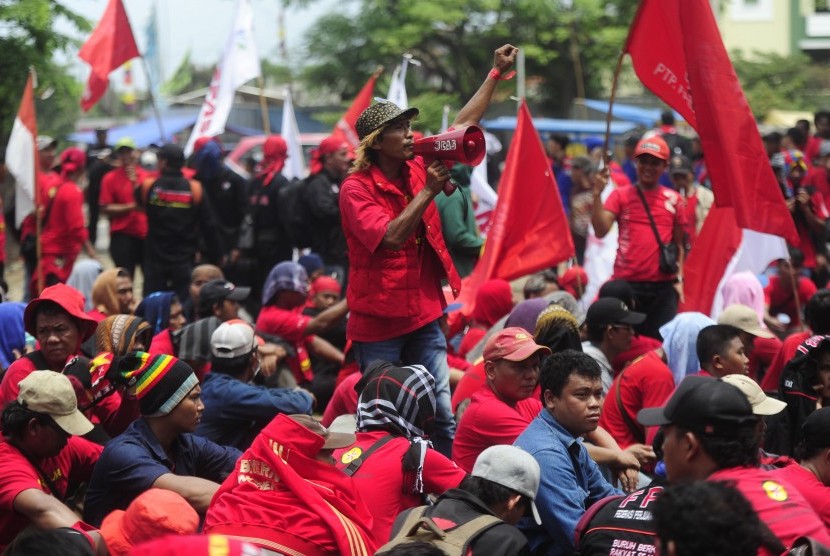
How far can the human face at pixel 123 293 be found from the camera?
8227mm

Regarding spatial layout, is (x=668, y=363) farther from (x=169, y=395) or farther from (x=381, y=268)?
(x=169, y=395)

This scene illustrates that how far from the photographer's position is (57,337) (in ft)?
20.5

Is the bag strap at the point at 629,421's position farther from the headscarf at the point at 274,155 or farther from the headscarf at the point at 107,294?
the headscarf at the point at 274,155

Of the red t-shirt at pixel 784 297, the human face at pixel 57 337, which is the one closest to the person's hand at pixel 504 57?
the human face at pixel 57 337

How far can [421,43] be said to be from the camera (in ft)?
110

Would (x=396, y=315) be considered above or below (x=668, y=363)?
above

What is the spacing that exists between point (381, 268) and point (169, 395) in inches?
48.4

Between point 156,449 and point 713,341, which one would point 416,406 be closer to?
point 156,449

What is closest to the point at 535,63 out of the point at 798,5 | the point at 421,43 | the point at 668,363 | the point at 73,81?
the point at 421,43

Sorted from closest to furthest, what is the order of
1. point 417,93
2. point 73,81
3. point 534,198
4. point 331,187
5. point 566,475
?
point 566,475 < point 534,198 < point 331,187 < point 73,81 < point 417,93

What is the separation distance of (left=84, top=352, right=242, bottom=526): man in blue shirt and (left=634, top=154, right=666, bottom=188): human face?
14.3ft

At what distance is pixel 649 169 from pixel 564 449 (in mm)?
4116

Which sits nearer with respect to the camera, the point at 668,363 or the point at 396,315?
the point at 396,315

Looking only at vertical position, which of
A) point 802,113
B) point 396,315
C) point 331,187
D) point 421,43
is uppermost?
point 396,315
